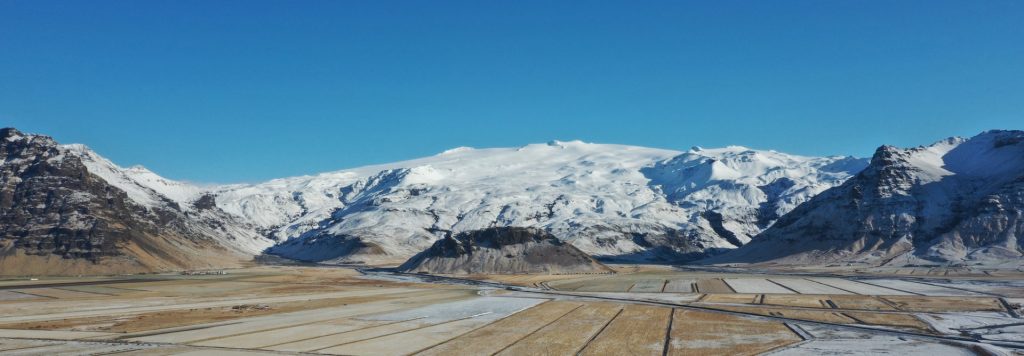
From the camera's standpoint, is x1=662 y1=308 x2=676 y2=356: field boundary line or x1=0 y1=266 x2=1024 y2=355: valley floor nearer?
x1=662 y1=308 x2=676 y2=356: field boundary line

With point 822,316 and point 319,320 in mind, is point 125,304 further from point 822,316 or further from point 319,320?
point 822,316

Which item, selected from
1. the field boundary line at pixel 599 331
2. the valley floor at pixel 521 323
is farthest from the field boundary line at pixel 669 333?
the field boundary line at pixel 599 331

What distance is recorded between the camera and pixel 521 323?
2970 inches

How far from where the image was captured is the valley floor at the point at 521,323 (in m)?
56.6

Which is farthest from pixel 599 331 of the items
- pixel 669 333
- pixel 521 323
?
pixel 521 323

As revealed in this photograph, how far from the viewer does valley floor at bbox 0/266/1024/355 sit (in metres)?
56.6

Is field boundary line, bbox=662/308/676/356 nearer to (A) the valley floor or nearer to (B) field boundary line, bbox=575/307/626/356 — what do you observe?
(A) the valley floor

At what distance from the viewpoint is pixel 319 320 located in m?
77.4

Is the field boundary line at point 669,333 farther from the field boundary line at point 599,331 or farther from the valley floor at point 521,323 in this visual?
the field boundary line at point 599,331

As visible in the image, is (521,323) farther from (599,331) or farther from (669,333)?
(669,333)

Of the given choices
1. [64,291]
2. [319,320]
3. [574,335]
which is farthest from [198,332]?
[64,291]

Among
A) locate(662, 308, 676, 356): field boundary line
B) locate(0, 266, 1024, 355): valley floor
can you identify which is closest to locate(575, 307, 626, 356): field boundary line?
locate(0, 266, 1024, 355): valley floor

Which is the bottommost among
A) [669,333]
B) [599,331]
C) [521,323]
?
→ [669,333]

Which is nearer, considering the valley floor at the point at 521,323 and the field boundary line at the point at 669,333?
the field boundary line at the point at 669,333
